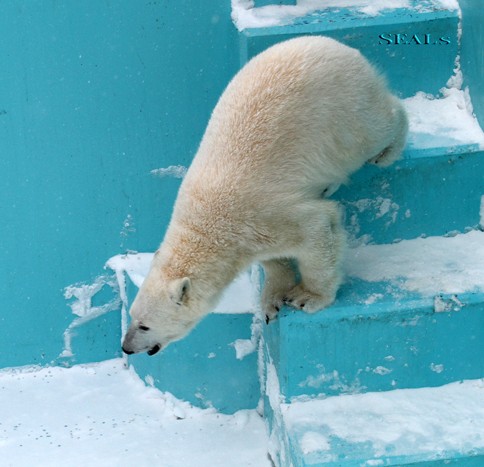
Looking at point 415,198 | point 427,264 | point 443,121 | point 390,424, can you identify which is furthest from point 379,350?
point 443,121

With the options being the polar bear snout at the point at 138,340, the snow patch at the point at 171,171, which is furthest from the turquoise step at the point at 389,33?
the polar bear snout at the point at 138,340

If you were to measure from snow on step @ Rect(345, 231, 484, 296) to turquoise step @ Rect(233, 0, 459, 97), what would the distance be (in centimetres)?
66

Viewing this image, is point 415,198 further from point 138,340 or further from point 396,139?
point 138,340

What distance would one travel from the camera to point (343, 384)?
11.8 feet

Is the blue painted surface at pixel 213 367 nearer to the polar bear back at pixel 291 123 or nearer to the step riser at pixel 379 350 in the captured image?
the step riser at pixel 379 350

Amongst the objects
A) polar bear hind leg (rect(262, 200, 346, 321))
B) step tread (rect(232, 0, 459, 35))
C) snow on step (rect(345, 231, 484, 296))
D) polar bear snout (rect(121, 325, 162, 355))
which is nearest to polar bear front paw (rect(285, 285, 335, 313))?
polar bear hind leg (rect(262, 200, 346, 321))

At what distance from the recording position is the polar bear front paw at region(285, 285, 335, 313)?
3.51 metres

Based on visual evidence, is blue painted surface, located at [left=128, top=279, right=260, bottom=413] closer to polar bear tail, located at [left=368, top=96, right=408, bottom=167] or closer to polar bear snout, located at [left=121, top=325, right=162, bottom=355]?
polar bear snout, located at [left=121, top=325, right=162, bottom=355]

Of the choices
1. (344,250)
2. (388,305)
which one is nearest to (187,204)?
(344,250)

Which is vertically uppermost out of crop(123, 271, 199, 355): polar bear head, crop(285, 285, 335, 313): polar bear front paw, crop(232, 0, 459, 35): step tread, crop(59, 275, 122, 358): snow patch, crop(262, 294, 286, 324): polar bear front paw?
crop(232, 0, 459, 35): step tread

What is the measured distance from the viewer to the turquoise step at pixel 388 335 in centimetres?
352

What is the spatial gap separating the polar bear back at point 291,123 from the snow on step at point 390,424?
32.0 inches

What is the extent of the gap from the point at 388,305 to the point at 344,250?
0.26 m

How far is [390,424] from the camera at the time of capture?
343cm
